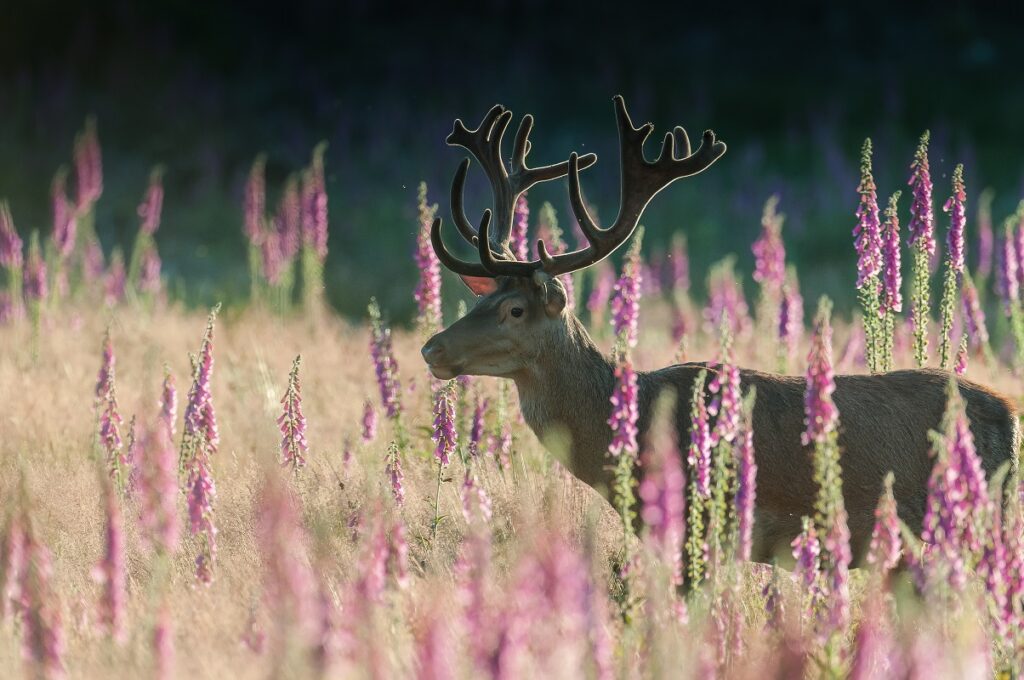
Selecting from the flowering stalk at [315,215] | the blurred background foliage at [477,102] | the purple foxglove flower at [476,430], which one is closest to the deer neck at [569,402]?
the purple foxglove flower at [476,430]

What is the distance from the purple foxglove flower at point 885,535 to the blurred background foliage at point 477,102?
10.9 m

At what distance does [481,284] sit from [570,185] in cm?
55

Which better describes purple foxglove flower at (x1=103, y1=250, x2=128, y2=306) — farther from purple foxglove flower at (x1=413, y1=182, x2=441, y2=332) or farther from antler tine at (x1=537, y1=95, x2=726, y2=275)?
antler tine at (x1=537, y1=95, x2=726, y2=275)

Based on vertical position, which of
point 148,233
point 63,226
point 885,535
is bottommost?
point 885,535

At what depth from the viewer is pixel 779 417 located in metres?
4.98

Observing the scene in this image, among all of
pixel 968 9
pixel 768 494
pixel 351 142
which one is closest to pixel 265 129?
→ pixel 351 142

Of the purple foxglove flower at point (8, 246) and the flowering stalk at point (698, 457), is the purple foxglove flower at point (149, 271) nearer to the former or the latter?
the purple foxglove flower at point (8, 246)

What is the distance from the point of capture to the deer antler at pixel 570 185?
5309 millimetres

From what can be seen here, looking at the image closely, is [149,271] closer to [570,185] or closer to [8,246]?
[8,246]

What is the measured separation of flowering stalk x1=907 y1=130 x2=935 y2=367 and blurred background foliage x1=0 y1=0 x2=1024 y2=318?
8.54 metres

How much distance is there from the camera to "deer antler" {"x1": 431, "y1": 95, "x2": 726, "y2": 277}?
5309 millimetres

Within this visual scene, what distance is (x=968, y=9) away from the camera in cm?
2239

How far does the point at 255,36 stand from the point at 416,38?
2530mm

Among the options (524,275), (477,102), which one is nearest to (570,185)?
(524,275)
